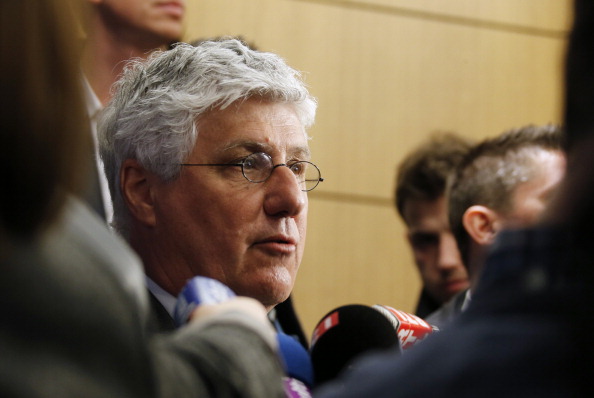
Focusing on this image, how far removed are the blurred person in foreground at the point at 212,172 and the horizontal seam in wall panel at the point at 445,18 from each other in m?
2.40

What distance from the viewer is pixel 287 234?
2445 millimetres

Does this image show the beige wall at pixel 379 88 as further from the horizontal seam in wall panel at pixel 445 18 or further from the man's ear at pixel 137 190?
the man's ear at pixel 137 190

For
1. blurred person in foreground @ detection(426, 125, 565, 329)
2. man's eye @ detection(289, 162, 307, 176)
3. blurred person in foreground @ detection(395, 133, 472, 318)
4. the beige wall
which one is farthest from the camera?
the beige wall

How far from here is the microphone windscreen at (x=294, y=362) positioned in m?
1.91

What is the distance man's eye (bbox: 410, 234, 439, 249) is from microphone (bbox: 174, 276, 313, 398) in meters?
1.85

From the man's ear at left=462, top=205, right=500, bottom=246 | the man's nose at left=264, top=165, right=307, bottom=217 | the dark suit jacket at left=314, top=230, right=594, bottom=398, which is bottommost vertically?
the man's ear at left=462, top=205, right=500, bottom=246

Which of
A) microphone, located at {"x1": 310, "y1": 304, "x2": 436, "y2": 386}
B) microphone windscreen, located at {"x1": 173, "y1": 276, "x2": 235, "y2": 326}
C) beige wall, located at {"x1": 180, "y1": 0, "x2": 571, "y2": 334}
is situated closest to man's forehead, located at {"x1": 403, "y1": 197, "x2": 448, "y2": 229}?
beige wall, located at {"x1": 180, "y1": 0, "x2": 571, "y2": 334}

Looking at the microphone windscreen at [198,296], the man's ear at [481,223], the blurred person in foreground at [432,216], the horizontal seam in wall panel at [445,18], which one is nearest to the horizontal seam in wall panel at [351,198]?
the blurred person in foreground at [432,216]

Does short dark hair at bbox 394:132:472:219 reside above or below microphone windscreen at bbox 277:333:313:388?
below

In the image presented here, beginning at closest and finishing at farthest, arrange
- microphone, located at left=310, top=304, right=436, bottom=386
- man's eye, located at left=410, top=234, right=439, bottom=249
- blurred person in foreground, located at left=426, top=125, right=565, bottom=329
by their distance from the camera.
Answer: microphone, located at left=310, top=304, right=436, bottom=386, blurred person in foreground, located at left=426, top=125, right=565, bottom=329, man's eye, located at left=410, top=234, right=439, bottom=249

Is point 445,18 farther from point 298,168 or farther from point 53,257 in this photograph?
point 53,257

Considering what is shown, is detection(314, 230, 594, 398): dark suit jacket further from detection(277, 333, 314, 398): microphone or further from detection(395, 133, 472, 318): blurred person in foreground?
detection(395, 133, 472, 318): blurred person in foreground

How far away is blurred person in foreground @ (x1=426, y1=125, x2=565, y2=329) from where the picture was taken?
2918 mm

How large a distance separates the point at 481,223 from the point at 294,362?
122 centimetres
